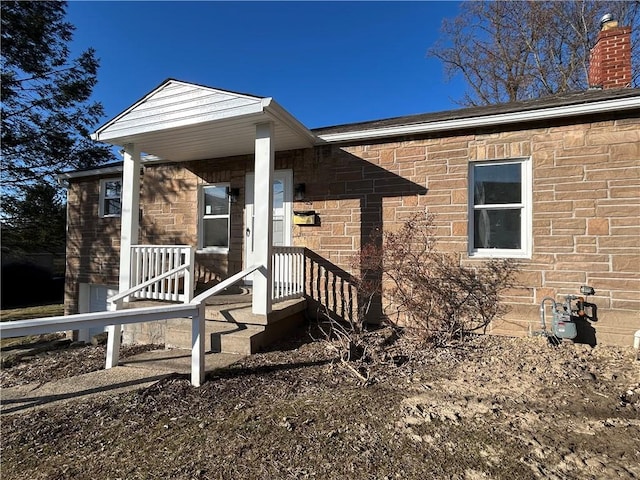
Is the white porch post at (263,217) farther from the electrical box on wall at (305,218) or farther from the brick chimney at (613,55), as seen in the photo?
the brick chimney at (613,55)

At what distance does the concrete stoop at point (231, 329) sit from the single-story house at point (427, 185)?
24 cm

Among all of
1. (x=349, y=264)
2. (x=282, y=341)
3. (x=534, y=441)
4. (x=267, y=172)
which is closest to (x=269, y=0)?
(x=267, y=172)

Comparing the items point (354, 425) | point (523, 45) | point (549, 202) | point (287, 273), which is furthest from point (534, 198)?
point (523, 45)

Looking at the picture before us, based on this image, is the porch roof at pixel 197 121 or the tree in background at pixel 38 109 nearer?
the porch roof at pixel 197 121

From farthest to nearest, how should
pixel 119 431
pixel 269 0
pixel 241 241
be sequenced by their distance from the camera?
pixel 269 0 < pixel 241 241 < pixel 119 431

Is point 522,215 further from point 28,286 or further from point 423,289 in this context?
point 28,286

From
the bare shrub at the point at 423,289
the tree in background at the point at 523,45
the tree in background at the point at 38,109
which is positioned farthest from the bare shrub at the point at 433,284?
the tree in background at the point at 38,109

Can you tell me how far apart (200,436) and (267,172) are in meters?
3.18

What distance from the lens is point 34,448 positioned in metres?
2.46

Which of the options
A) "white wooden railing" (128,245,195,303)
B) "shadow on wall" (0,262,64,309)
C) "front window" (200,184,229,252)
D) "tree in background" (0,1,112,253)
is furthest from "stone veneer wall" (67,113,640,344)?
"shadow on wall" (0,262,64,309)

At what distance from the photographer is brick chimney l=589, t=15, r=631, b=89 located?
5648 mm

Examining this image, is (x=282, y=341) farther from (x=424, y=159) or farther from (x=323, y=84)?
(x=323, y=84)

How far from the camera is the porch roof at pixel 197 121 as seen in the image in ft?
14.8

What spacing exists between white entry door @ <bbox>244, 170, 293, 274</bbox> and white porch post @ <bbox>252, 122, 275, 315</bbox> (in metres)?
1.63
